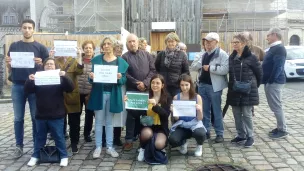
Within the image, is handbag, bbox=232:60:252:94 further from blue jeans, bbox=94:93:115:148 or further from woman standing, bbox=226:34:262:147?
blue jeans, bbox=94:93:115:148

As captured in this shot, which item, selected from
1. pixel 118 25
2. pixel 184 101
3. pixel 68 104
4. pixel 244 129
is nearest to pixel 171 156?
pixel 184 101

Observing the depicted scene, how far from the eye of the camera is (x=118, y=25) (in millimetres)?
26172

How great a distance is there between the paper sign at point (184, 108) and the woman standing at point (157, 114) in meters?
0.16

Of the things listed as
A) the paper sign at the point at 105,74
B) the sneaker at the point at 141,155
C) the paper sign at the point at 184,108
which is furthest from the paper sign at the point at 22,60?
the paper sign at the point at 184,108

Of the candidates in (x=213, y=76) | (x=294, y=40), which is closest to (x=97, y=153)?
(x=213, y=76)

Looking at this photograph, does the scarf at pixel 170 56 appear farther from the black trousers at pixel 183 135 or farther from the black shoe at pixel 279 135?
the black shoe at pixel 279 135

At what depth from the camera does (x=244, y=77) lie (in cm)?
602

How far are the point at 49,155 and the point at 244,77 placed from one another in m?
3.49

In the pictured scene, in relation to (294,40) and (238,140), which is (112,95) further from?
(294,40)

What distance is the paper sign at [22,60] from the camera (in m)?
5.56

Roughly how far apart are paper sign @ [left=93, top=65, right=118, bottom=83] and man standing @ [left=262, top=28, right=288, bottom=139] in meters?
2.91

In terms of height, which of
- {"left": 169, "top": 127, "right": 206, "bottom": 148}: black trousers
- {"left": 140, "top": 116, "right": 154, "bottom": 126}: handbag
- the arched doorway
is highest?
the arched doorway

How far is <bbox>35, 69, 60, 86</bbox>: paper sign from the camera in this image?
17.3ft

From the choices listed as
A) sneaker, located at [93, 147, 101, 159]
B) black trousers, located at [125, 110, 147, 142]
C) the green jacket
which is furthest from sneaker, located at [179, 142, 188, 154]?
sneaker, located at [93, 147, 101, 159]
